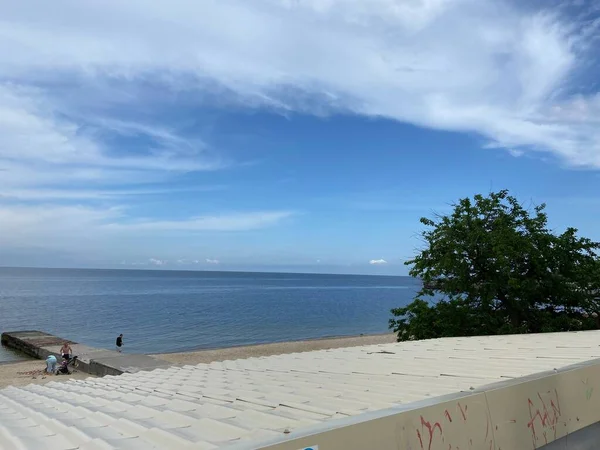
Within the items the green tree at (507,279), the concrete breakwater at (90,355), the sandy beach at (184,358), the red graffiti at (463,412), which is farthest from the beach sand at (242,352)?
the red graffiti at (463,412)

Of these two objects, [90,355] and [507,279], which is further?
[90,355]

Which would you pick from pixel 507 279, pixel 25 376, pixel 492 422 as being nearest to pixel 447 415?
pixel 492 422

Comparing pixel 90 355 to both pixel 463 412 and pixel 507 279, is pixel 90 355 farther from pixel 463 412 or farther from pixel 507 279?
pixel 463 412

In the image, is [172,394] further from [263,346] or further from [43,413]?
[263,346]

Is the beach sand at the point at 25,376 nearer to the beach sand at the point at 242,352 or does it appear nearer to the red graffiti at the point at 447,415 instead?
the beach sand at the point at 242,352

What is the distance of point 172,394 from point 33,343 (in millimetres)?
35140

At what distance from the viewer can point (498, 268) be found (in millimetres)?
16906

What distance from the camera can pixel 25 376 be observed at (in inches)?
974

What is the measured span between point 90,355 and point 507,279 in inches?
904

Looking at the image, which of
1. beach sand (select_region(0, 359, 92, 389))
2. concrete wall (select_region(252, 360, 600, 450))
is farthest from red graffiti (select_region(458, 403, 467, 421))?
beach sand (select_region(0, 359, 92, 389))

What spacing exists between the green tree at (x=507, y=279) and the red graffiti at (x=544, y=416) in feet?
41.7

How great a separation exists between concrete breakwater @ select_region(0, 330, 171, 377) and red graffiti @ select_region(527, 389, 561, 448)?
20191 millimetres

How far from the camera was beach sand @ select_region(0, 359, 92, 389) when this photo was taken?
23.0m

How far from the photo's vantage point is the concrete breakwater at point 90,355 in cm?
2291
